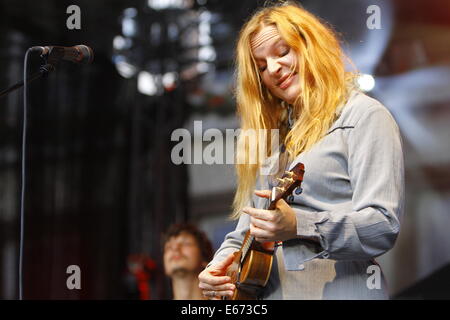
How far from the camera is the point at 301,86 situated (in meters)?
2.00

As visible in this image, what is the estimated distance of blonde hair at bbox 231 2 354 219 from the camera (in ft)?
6.33

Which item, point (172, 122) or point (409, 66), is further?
point (172, 122)

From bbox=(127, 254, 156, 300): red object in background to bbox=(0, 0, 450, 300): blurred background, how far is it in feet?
0.07

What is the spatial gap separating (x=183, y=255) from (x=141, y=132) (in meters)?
1.99

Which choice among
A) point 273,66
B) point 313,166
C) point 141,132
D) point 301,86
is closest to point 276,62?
point 273,66

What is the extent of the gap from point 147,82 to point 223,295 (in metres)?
3.32

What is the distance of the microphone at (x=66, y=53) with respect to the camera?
6.92 ft

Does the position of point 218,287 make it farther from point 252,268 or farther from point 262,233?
point 262,233

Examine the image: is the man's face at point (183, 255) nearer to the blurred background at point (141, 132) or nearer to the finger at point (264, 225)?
the blurred background at point (141, 132)

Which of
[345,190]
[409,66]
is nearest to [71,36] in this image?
[409,66]

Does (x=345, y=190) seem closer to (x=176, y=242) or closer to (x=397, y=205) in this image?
(x=397, y=205)

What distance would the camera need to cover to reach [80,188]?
17.0 feet

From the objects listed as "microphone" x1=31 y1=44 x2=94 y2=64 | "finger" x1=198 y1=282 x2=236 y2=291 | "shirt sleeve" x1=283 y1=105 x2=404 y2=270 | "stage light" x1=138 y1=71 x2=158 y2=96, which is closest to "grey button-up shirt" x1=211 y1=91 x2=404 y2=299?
"shirt sleeve" x1=283 y1=105 x2=404 y2=270
